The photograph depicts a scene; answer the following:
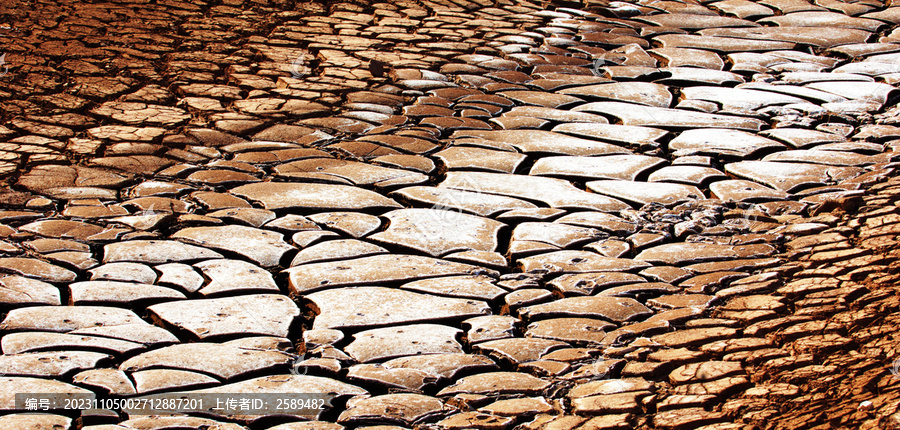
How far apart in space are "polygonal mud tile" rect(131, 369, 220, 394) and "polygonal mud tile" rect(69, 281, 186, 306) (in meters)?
0.38

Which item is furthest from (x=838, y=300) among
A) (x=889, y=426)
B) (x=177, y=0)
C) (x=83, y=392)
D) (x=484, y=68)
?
(x=177, y=0)

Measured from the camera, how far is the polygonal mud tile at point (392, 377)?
1.77 m

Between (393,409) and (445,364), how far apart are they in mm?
215

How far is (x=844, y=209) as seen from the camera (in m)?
2.58

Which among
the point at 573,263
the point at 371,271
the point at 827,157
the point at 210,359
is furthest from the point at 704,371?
the point at 827,157

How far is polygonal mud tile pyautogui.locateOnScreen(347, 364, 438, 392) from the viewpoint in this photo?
1.77 meters

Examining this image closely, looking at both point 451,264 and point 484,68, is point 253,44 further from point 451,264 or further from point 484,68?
point 451,264

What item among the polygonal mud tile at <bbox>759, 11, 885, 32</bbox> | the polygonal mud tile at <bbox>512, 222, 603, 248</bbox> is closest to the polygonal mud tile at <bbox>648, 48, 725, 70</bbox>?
the polygonal mud tile at <bbox>759, 11, 885, 32</bbox>

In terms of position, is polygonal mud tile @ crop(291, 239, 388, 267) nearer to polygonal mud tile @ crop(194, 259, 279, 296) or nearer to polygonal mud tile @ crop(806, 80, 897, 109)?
polygonal mud tile @ crop(194, 259, 279, 296)

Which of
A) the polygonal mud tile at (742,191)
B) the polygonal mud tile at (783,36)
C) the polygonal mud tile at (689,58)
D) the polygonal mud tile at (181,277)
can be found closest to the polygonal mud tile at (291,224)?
the polygonal mud tile at (181,277)

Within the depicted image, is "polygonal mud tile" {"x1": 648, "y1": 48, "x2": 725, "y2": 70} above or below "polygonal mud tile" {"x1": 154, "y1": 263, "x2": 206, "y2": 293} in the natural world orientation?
above

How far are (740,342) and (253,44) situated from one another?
11.9ft

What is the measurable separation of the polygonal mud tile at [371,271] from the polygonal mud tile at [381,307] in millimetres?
51

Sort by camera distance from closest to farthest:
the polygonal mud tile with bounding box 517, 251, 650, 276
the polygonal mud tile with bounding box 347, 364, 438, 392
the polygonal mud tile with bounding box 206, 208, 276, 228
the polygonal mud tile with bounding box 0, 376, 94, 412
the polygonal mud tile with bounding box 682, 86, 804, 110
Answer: the polygonal mud tile with bounding box 0, 376, 94, 412, the polygonal mud tile with bounding box 347, 364, 438, 392, the polygonal mud tile with bounding box 517, 251, 650, 276, the polygonal mud tile with bounding box 206, 208, 276, 228, the polygonal mud tile with bounding box 682, 86, 804, 110
